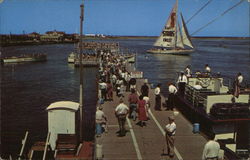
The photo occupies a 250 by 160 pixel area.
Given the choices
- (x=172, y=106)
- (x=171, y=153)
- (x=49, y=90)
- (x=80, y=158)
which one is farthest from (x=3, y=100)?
(x=171, y=153)

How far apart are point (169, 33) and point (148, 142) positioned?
113 meters

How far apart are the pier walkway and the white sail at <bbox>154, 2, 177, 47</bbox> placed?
107406mm

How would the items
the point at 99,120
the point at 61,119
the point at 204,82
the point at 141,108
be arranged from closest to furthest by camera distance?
the point at 61,119, the point at 99,120, the point at 141,108, the point at 204,82

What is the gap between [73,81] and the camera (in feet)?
172

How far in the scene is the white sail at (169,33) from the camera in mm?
120963

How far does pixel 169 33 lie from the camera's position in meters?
123

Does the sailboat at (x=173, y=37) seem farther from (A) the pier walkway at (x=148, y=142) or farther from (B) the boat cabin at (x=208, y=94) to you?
(A) the pier walkway at (x=148, y=142)

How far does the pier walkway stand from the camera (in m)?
11.9

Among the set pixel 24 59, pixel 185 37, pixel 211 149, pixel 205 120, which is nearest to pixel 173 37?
pixel 185 37

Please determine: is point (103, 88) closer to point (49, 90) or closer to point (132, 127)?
point (132, 127)

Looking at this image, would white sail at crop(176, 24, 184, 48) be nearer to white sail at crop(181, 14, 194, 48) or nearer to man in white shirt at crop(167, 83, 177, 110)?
white sail at crop(181, 14, 194, 48)

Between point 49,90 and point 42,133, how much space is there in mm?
20385

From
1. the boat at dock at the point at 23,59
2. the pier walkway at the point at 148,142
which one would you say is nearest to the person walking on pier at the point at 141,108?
the pier walkway at the point at 148,142

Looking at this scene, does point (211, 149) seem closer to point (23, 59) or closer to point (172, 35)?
point (23, 59)
